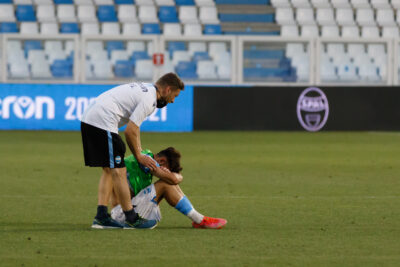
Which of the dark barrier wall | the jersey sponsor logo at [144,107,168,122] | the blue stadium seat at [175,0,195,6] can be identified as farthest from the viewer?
the blue stadium seat at [175,0,195,6]

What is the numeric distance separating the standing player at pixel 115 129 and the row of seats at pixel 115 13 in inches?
799

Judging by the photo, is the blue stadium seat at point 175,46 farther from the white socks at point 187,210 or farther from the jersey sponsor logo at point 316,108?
the white socks at point 187,210

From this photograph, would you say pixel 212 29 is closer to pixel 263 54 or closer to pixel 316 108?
pixel 263 54

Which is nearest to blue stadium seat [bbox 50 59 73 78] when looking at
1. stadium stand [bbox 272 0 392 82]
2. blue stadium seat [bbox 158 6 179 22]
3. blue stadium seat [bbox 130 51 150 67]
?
blue stadium seat [bbox 130 51 150 67]

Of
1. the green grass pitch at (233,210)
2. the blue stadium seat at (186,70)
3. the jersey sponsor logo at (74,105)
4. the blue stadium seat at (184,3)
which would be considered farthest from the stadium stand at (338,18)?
the green grass pitch at (233,210)

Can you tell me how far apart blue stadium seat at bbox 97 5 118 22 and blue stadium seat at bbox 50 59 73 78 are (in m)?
4.43

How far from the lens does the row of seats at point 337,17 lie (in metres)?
28.1

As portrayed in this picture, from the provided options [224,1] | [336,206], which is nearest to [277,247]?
[336,206]

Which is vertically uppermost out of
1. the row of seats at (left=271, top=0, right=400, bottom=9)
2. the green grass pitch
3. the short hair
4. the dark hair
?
the row of seats at (left=271, top=0, right=400, bottom=9)

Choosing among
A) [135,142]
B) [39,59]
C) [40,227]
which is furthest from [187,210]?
[39,59]

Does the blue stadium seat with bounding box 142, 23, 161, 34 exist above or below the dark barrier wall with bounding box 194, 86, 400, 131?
above

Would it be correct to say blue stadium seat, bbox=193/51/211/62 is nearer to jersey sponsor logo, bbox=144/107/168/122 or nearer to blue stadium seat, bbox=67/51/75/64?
jersey sponsor logo, bbox=144/107/168/122

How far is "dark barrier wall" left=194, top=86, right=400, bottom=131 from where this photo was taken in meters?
23.1

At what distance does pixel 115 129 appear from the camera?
290 inches
